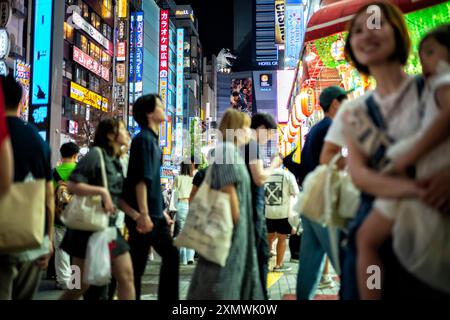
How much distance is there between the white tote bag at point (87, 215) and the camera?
3221 millimetres

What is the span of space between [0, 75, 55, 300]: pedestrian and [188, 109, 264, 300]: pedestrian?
1.13 m

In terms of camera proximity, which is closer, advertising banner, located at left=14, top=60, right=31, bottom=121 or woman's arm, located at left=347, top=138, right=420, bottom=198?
woman's arm, located at left=347, top=138, right=420, bottom=198

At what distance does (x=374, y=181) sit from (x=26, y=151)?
197 centimetres

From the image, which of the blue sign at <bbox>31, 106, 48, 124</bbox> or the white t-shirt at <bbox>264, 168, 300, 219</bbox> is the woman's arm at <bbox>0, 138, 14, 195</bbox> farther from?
the blue sign at <bbox>31, 106, 48, 124</bbox>

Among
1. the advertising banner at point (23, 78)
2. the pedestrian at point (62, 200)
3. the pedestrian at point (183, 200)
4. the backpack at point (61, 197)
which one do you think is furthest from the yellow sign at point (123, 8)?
the backpack at point (61, 197)

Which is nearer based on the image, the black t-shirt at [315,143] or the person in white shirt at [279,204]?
the black t-shirt at [315,143]

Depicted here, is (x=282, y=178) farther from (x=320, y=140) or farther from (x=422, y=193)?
(x=422, y=193)

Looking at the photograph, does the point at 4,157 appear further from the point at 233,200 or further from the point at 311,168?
the point at 311,168

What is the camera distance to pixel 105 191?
129 inches

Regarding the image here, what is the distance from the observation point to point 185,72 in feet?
218

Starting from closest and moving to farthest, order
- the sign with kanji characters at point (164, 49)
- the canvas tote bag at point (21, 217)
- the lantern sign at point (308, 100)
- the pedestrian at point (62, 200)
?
the canvas tote bag at point (21, 217) < the pedestrian at point (62, 200) < the lantern sign at point (308, 100) < the sign with kanji characters at point (164, 49)

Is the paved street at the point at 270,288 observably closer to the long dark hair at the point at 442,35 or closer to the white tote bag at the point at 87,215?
the white tote bag at the point at 87,215

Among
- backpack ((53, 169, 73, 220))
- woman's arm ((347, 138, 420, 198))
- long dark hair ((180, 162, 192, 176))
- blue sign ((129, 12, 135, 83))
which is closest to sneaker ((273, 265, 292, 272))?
long dark hair ((180, 162, 192, 176))

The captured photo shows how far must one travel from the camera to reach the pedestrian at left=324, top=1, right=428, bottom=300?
1669 millimetres
